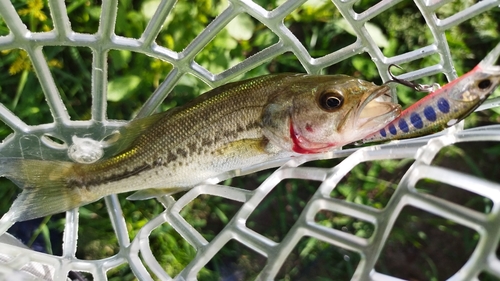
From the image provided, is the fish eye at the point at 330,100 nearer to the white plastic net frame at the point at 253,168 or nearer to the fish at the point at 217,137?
the fish at the point at 217,137

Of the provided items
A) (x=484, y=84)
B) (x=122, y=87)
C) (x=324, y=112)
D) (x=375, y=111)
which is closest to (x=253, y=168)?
(x=324, y=112)

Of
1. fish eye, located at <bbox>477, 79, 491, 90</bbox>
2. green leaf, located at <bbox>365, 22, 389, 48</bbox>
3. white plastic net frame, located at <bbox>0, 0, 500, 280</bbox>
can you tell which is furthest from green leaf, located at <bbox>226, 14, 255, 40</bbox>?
fish eye, located at <bbox>477, 79, 491, 90</bbox>

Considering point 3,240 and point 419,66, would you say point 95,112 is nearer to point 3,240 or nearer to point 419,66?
point 3,240

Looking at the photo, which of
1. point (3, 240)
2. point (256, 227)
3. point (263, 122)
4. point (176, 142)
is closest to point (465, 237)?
point (256, 227)

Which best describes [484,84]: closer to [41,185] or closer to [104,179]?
[104,179]

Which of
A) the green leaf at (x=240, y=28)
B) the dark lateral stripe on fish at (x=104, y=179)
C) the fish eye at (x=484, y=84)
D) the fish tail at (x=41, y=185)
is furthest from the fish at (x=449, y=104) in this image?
the fish tail at (x=41, y=185)

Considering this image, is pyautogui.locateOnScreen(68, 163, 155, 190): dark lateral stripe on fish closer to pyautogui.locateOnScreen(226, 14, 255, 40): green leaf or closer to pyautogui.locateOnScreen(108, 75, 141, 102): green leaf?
pyautogui.locateOnScreen(108, 75, 141, 102): green leaf
